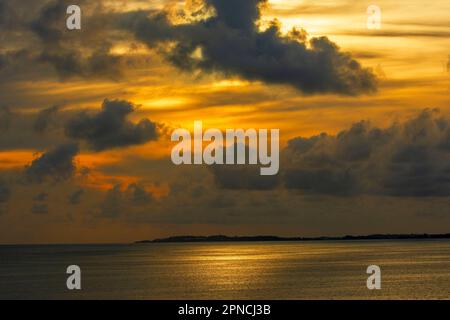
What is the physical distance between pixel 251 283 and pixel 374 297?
35.9 m

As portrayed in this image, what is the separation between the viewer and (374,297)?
376 ft

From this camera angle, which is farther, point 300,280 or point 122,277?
point 122,277

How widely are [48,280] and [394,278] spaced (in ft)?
252

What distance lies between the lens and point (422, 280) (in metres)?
152
